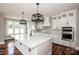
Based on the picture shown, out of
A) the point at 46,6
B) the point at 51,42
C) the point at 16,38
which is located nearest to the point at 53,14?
the point at 46,6

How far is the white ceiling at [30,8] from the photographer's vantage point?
1.46m

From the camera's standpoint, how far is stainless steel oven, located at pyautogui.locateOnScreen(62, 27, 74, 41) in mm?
1586

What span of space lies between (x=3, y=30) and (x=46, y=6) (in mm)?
953

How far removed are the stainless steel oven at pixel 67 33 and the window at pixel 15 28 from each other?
0.83 meters

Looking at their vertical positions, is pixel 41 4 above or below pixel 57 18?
above

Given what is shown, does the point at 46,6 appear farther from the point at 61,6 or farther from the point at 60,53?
the point at 60,53

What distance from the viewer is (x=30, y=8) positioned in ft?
5.06

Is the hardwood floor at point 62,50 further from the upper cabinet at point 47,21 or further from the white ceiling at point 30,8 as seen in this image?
the white ceiling at point 30,8

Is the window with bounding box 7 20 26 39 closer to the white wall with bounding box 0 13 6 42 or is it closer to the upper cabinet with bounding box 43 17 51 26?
the white wall with bounding box 0 13 6 42

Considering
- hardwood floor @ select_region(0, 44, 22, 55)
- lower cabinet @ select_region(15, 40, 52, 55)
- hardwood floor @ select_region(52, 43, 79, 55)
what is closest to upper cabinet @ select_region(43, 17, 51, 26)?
lower cabinet @ select_region(15, 40, 52, 55)

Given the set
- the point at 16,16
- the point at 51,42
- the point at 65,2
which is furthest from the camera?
the point at 51,42

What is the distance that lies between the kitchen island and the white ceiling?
0.48 metres

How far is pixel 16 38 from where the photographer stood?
1.70 m

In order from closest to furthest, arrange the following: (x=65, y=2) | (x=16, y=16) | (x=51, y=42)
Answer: (x=65, y=2)
(x=16, y=16)
(x=51, y=42)
